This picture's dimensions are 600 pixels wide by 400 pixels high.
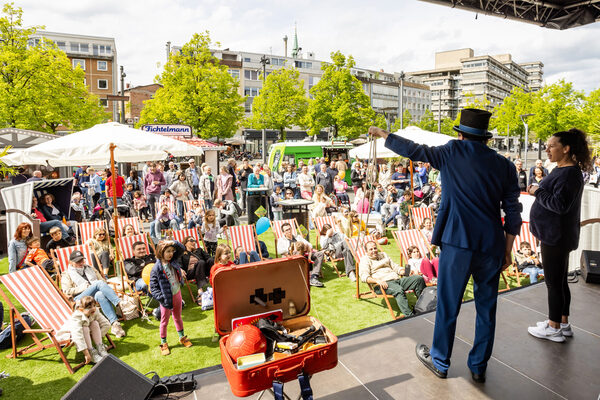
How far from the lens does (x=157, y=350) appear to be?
4.89 metres

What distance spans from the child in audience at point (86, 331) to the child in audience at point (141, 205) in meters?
7.75

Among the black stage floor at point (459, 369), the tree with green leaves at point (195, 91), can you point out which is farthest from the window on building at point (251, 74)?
the black stage floor at point (459, 369)

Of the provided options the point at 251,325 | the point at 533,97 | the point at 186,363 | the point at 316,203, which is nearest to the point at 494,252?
the point at 251,325

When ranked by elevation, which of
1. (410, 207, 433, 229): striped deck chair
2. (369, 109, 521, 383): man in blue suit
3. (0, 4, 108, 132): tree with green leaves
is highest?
(0, 4, 108, 132): tree with green leaves

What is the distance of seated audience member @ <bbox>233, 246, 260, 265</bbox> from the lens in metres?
6.95

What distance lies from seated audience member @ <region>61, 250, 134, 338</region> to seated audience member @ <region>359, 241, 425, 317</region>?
362cm

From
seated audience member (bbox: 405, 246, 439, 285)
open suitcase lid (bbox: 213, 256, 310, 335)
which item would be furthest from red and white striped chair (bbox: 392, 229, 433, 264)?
open suitcase lid (bbox: 213, 256, 310, 335)

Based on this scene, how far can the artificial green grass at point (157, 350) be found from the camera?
4172 millimetres

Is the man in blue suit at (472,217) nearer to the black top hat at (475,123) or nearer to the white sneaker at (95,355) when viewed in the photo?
the black top hat at (475,123)

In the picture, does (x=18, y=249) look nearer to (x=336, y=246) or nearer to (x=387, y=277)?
(x=336, y=246)

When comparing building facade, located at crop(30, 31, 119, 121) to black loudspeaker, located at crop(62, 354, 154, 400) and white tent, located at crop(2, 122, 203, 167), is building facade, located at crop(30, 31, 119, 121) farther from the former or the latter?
black loudspeaker, located at crop(62, 354, 154, 400)

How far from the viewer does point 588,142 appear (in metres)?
3.38

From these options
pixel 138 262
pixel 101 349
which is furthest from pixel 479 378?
pixel 138 262

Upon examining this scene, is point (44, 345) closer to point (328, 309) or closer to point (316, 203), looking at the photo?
point (328, 309)
